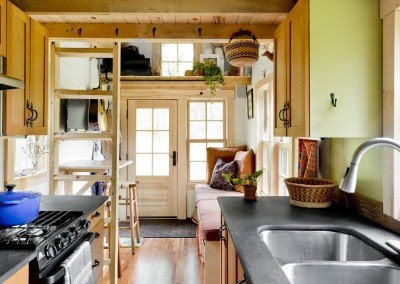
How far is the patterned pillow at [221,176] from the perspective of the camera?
15.9 feet

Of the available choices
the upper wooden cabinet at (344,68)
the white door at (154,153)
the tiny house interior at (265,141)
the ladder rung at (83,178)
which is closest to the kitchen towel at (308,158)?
the tiny house interior at (265,141)

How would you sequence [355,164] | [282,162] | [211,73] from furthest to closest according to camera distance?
[211,73], [282,162], [355,164]

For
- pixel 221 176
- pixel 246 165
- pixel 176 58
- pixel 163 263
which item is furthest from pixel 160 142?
pixel 163 263

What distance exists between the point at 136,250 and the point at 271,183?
1845 mm

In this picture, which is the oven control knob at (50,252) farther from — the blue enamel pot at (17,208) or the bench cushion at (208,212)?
the bench cushion at (208,212)

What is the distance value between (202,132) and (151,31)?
320 centimetres

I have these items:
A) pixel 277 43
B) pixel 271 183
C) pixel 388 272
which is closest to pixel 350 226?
pixel 388 272

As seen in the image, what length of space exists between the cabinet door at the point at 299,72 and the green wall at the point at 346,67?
35mm

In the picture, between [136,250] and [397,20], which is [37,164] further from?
[397,20]

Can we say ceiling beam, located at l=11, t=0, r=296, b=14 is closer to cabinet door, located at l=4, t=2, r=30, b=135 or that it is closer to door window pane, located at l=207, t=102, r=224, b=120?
cabinet door, located at l=4, t=2, r=30, b=135

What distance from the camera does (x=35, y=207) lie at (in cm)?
168

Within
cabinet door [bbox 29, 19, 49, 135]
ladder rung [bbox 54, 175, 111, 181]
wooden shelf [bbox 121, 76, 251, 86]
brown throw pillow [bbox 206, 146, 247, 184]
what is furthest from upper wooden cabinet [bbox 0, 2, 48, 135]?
brown throw pillow [bbox 206, 146, 247, 184]

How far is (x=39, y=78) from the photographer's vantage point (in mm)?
2303

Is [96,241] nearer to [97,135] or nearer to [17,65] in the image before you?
[97,135]
